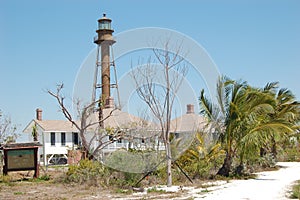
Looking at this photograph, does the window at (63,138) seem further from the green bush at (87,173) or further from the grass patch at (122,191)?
the grass patch at (122,191)

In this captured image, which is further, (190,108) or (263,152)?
(263,152)

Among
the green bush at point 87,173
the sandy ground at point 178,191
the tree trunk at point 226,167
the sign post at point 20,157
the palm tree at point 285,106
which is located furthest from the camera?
the palm tree at point 285,106

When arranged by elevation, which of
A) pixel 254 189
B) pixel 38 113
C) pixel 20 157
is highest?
pixel 38 113

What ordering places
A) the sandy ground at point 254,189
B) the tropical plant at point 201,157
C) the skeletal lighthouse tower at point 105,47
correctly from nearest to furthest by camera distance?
the sandy ground at point 254,189
the tropical plant at point 201,157
the skeletal lighthouse tower at point 105,47

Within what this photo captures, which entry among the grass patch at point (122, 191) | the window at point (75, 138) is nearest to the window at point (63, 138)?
the window at point (75, 138)

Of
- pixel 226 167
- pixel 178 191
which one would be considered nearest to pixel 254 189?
pixel 178 191

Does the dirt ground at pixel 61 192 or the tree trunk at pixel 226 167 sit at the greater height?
the tree trunk at pixel 226 167

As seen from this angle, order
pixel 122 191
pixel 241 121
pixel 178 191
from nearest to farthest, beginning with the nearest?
1. pixel 178 191
2. pixel 122 191
3. pixel 241 121

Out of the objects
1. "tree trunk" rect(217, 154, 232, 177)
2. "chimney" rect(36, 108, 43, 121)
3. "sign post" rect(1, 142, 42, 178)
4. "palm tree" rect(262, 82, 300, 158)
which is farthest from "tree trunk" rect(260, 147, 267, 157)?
"chimney" rect(36, 108, 43, 121)

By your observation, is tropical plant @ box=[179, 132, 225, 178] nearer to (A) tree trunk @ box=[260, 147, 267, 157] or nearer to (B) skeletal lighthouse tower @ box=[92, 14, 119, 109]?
(A) tree trunk @ box=[260, 147, 267, 157]

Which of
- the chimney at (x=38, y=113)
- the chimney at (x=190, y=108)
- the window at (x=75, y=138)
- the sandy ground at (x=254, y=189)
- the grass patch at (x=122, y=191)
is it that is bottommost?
the sandy ground at (x=254, y=189)

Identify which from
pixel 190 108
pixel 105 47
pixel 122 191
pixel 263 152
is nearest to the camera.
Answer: pixel 122 191

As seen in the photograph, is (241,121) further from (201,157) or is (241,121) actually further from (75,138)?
(75,138)

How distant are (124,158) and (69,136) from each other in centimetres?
2525
